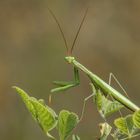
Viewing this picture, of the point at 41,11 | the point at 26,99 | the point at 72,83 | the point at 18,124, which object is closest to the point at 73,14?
the point at 41,11

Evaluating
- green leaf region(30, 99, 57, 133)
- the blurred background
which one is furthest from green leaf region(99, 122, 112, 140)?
the blurred background

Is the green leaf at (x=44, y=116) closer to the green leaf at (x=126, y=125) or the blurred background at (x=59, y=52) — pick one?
the green leaf at (x=126, y=125)

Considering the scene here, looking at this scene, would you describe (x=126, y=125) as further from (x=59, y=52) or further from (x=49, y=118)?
(x=59, y=52)

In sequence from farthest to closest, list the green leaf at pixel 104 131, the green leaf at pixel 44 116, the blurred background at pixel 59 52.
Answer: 1. the blurred background at pixel 59 52
2. the green leaf at pixel 104 131
3. the green leaf at pixel 44 116

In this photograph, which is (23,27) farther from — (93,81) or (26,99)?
(26,99)

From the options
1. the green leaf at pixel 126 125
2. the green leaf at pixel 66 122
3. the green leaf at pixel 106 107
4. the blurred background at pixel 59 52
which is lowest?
the green leaf at pixel 126 125

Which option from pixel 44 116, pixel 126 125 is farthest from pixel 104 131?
pixel 44 116

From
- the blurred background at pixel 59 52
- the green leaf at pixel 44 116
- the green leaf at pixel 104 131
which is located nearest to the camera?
the green leaf at pixel 44 116

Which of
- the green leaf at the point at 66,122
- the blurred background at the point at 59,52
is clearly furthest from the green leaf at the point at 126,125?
the blurred background at the point at 59,52
